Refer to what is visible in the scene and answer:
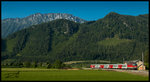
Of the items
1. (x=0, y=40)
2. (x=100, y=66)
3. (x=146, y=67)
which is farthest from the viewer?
(x=100, y=66)

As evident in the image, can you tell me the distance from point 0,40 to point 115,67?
446ft

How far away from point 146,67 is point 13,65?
273 feet

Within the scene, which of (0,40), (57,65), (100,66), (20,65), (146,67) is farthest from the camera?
(100,66)

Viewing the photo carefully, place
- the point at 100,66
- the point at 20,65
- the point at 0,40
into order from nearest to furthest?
the point at 0,40
the point at 20,65
the point at 100,66

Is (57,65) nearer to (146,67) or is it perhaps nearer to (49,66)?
(49,66)

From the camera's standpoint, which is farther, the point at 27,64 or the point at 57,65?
the point at 27,64

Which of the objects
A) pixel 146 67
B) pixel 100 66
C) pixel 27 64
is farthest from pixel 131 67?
pixel 27 64

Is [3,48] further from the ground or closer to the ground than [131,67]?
further from the ground

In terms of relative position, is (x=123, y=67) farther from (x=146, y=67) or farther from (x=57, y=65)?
(x=57, y=65)

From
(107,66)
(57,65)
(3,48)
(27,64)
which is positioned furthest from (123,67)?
(3,48)

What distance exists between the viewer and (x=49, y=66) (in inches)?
5876

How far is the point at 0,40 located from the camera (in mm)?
29969

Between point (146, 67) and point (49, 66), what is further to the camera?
point (49, 66)

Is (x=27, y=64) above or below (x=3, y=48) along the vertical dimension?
below
